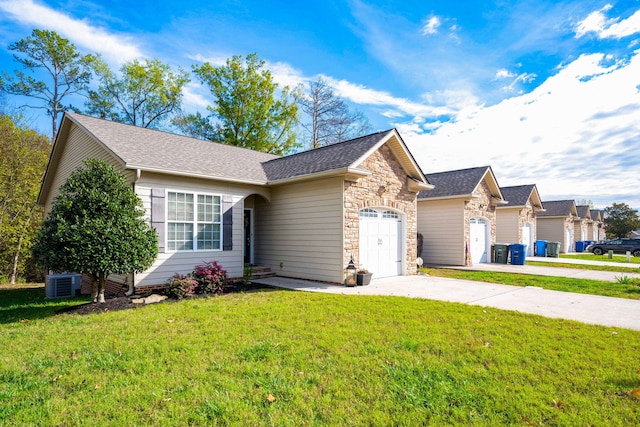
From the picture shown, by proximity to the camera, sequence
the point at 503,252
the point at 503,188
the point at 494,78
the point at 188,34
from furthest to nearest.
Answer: the point at 503,188
the point at 503,252
the point at 188,34
the point at 494,78

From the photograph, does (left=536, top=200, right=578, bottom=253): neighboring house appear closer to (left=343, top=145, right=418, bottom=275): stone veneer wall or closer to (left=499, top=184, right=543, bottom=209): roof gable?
A: (left=499, top=184, right=543, bottom=209): roof gable

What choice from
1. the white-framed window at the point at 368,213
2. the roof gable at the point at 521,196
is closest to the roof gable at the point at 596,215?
the roof gable at the point at 521,196

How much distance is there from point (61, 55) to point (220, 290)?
913 inches

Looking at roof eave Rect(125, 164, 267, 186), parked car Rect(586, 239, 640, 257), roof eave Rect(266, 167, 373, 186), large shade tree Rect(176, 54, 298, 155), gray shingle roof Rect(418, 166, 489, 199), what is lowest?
parked car Rect(586, 239, 640, 257)

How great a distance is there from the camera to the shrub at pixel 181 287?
8.73 meters

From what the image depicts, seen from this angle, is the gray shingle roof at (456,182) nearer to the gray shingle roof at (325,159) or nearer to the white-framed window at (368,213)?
the white-framed window at (368,213)

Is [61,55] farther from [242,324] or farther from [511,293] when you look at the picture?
[511,293]

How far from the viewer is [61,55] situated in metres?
22.2

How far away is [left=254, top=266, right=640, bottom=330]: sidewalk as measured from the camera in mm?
6866

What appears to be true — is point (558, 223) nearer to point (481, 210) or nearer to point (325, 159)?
point (481, 210)

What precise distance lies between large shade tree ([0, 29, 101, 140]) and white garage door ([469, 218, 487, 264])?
26957mm

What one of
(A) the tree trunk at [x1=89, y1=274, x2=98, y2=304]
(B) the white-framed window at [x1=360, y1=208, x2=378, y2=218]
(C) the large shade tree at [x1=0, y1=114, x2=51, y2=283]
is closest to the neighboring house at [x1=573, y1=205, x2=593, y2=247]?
(B) the white-framed window at [x1=360, y1=208, x2=378, y2=218]

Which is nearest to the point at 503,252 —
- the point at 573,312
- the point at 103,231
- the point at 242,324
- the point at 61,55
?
the point at 573,312

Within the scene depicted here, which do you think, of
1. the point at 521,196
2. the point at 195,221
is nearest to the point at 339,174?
the point at 195,221
